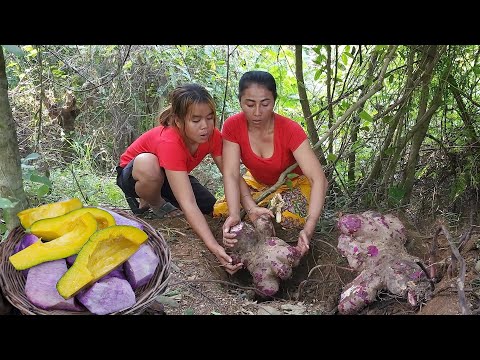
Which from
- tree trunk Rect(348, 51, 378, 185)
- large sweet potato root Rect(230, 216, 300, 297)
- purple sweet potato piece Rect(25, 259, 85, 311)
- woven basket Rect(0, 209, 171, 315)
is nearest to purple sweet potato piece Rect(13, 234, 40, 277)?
woven basket Rect(0, 209, 171, 315)

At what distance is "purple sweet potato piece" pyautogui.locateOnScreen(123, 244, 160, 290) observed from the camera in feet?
5.28

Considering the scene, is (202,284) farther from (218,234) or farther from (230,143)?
(230,143)

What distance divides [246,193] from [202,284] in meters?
0.59

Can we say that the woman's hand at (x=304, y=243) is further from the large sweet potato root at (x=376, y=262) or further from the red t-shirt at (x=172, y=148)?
the red t-shirt at (x=172, y=148)

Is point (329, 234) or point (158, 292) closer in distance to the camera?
point (158, 292)

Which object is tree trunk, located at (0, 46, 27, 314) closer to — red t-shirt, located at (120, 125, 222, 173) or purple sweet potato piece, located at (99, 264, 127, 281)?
purple sweet potato piece, located at (99, 264, 127, 281)

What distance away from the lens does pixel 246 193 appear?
2.66 m

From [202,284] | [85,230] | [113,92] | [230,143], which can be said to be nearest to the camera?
[85,230]

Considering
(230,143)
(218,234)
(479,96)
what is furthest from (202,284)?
(479,96)

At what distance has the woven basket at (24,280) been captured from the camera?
1.48m

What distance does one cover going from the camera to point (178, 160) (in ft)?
8.20

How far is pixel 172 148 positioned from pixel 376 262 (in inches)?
41.5

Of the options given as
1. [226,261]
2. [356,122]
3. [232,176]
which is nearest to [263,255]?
[226,261]

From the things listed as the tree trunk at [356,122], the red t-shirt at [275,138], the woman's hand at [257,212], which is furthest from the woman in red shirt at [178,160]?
the tree trunk at [356,122]
